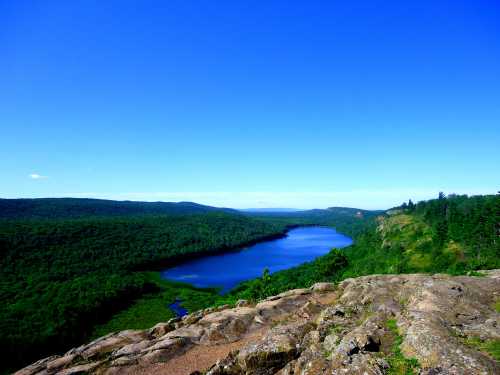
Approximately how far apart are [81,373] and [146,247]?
165800 millimetres

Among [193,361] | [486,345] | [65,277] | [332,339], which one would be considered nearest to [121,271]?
[65,277]

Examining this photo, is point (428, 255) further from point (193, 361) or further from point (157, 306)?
point (157, 306)

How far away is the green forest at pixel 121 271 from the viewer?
66.9 metres

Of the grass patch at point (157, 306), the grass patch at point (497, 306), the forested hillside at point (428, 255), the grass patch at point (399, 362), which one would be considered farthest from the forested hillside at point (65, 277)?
the grass patch at point (497, 306)

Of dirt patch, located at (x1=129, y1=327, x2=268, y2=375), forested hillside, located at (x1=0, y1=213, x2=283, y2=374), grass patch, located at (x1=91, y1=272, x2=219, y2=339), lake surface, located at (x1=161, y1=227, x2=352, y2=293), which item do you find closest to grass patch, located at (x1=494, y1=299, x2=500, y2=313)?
dirt patch, located at (x1=129, y1=327, x2=268, y2=375)

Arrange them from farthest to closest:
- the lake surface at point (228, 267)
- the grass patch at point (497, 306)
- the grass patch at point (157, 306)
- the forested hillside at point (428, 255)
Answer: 1. the lake surface at point (228, 267)
2. the grass patch at point (157, 306)
3. the forested hillside at point (428, 255)
4. the grass patch at point (497, 306)

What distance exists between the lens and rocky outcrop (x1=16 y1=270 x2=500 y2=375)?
1401 cm

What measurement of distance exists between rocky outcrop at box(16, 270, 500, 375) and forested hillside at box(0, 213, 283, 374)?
191 ft

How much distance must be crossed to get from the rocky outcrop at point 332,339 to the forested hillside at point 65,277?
58.2 meters

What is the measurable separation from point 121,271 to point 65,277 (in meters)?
22.3

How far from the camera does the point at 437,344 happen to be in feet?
45.9

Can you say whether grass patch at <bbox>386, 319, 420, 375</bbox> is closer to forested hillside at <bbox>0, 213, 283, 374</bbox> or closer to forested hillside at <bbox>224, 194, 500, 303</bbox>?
forested hillside at <bbox>224, 194, 500, 303</bbox>

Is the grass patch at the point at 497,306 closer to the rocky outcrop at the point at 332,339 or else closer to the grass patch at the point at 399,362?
the rocky outcrop at the point at 332,339

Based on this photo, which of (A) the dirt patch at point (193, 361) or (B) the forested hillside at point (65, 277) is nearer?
(A) the dirt patch at point (193, 361)
